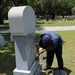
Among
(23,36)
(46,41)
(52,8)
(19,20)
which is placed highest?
(52,8)

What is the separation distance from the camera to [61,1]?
48.7 meters

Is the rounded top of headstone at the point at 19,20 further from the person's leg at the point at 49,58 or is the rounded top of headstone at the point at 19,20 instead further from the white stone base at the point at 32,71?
the person's leg at the point at 49,58

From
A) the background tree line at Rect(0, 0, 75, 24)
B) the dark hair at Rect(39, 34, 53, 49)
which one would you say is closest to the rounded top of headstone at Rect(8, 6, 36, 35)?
the dark hair at Rect(39, 34, 53, 49)

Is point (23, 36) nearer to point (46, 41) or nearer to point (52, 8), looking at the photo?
point (46, 41)

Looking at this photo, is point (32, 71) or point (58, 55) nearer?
point (32, 71)

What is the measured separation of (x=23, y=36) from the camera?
Answer: 407cm

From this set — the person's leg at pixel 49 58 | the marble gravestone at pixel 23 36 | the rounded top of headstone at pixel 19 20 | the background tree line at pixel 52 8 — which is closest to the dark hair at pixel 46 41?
the marble gravestone at pixel 23 36

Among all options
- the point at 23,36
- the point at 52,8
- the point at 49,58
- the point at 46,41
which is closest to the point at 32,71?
the point at 46,41

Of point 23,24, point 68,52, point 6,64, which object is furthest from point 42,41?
point 68,52

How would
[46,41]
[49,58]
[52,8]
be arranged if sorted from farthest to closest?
[52,8]
[49,58]
[46,41]

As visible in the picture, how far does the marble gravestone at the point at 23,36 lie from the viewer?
3871 mm

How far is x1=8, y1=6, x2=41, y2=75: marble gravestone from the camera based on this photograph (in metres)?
3.87

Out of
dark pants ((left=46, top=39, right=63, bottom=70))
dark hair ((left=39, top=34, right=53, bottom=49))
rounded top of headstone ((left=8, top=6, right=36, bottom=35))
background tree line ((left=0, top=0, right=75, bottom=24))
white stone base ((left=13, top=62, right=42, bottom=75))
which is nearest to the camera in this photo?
rounded top of headstone ((left=8, top=6, right=36, bottom=35))

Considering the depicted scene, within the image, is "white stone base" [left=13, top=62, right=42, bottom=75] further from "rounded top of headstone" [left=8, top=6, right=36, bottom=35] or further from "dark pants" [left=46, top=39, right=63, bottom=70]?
"rounded top of headstone" [left=8, top=6, right=36, bottom=35]
